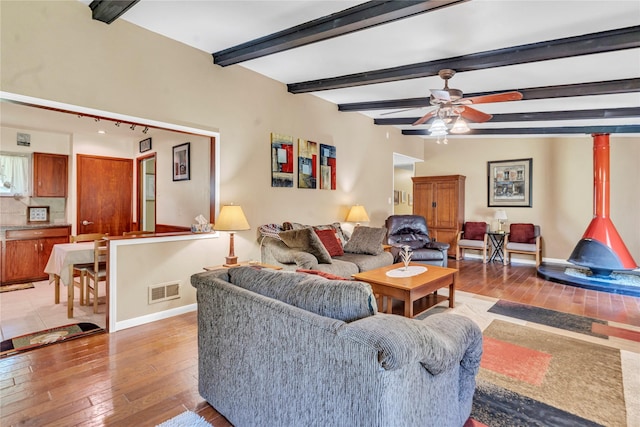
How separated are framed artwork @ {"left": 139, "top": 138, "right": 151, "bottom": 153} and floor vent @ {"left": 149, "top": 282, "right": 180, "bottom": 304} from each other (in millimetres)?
2954

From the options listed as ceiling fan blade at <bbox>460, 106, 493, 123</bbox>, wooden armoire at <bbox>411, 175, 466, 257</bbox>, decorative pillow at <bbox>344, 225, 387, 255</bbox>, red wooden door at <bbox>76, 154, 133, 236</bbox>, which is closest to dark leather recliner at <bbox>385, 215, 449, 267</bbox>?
decorative pillow at <bbox>344, 225, 387, 255</bbox>

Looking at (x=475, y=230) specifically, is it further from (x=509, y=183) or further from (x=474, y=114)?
(x=474, y=114)

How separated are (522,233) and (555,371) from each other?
478cm

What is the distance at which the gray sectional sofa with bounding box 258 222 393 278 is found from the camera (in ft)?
12.7

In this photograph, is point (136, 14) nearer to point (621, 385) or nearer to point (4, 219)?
point (4, 219)

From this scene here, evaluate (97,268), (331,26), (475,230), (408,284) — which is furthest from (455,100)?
(475,230)

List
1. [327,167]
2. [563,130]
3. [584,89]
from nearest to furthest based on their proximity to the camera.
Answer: [584,89] < [327,167] < [563,130]

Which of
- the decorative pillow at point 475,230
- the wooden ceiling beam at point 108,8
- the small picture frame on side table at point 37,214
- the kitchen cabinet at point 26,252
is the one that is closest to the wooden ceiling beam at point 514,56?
the wooden ceiling beam at point 108,8

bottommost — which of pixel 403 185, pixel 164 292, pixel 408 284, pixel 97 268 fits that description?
pixel 164 292

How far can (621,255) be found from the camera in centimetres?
487

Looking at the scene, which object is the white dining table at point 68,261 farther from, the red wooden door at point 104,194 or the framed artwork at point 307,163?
the framed artwork at point 307,163

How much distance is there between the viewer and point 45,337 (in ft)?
9.66

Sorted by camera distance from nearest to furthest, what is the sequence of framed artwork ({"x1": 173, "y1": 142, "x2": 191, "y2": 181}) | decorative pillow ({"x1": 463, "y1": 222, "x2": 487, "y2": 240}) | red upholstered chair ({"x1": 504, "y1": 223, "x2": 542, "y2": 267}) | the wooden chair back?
the wooden chair back → framed artwork ({"x1": 173, "y1": 142, "x2": 191, "y2": 181}) → red upholstered chair ({"x1": 504, "y1": 223, "x2": 542, "y2": 267}) → decorative pillow ({"x1": 463, "y1": 222, "x2": 487, "y2": 240})

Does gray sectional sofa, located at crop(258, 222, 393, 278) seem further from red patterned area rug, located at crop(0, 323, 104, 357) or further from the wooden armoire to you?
the wooden armoire
